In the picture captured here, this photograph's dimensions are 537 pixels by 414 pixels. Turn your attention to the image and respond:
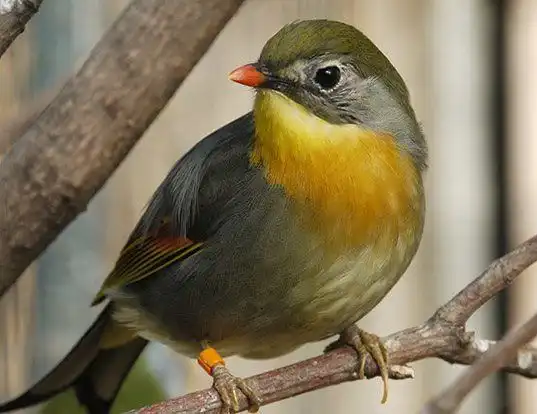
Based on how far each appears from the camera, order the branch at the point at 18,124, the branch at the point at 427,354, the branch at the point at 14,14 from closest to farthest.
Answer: the branch at the point at 14,14
the branch at the point at 427,354
the branch at the point at 18,124

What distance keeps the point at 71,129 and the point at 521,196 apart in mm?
1950

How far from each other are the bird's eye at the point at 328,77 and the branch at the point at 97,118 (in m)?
0.18

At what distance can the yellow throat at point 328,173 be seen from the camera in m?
1.63

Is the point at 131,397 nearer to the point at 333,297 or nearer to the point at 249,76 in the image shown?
the point at 333,297

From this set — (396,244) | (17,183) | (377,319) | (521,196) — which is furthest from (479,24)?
(17,183)

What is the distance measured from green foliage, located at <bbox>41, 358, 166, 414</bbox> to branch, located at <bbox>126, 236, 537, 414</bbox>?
0.52 meters

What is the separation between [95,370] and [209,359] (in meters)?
0.42

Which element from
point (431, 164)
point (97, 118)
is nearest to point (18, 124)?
point (97, 118)

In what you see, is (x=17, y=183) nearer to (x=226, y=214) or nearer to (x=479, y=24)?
(x=226, y=214)

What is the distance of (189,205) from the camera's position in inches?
71.1

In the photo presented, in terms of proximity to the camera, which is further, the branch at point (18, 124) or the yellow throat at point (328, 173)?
the branch at point (18, 124)

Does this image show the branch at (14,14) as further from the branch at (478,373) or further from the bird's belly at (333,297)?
the branch at (478,373)

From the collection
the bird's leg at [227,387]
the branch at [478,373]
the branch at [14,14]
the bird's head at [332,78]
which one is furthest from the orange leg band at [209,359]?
the branch at [478,373]

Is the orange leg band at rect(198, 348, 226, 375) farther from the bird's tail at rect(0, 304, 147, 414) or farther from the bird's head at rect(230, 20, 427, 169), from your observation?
the bird's head at rect(230, 20, 427, 169)
